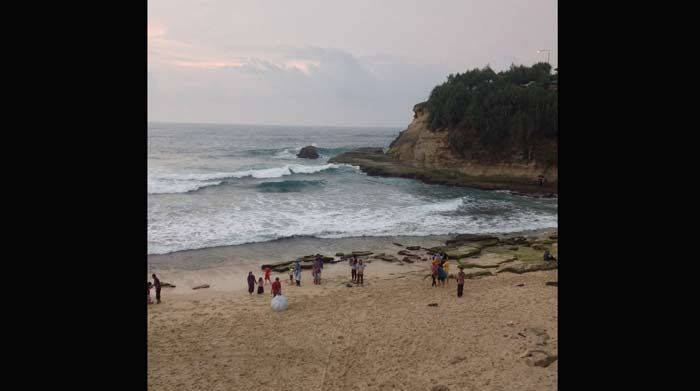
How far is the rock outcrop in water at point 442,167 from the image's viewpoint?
38.7 meters

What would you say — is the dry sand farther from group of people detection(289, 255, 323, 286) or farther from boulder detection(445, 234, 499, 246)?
boulder detection(445, 234, 499, 246)

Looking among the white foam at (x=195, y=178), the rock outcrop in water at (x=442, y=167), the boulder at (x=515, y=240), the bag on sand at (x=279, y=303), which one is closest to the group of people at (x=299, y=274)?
the bag on sand at (x=279, y=303)

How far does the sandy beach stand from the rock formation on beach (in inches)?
952

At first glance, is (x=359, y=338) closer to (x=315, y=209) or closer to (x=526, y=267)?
(x=526, y=267)

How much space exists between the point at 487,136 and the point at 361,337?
35178mm

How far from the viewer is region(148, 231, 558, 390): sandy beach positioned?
9492 mm

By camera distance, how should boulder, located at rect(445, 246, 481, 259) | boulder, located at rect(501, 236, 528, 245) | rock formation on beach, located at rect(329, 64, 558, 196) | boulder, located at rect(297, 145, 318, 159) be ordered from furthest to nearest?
boulder, located at rect(297, 145, 318, 159) → rock formation on beach, located at rect(329, 64, 558, 196) → boulder, located at rect(501, 236, 528, 245) → boulder, located at rect(445, 246, 481, 259)

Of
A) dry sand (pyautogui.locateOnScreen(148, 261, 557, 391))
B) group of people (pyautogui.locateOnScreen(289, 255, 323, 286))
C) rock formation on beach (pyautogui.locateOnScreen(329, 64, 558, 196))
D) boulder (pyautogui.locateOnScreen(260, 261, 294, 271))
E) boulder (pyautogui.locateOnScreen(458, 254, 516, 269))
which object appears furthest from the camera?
rock formation on beach (pyautogui.locateOnScreen(329, 64, 558, 196))

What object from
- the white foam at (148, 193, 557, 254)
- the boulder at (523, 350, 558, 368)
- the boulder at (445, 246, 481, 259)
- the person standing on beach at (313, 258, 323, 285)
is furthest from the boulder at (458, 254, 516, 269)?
the boulder at (523, 350, 558, 368)

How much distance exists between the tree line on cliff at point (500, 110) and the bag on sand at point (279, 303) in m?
31.9

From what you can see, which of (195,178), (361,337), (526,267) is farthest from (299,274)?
(195,178)
